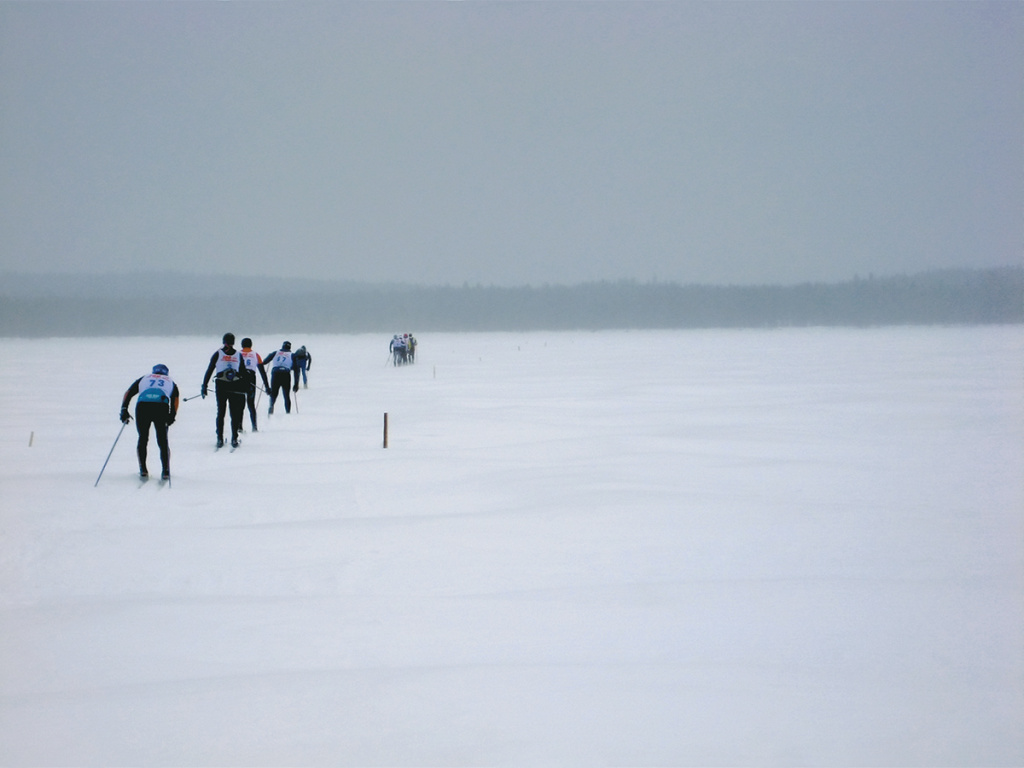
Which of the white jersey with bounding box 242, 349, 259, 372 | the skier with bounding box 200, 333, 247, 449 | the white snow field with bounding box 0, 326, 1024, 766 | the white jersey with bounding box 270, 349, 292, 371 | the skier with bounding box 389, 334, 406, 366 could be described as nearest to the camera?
the white snow field with bounding box 0, 326, 1024, 766

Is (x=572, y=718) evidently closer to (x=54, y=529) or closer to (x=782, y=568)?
(x=782, y=568)

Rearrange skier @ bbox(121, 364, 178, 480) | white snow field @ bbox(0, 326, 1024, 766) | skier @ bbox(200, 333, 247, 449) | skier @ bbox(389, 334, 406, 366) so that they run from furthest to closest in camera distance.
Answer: skier @ bbox(389, 334, 406, 366)
skier @ bbox(200, 333, 247, 449)
skier @ bbox(121, 364, 178, 480)
white snow field @ bbox(0, 326, 1024, 766)

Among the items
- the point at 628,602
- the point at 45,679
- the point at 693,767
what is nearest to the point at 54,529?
the point at 45,679

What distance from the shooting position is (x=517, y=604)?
612cm

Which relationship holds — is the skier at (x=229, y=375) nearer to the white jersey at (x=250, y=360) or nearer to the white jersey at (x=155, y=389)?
the white jersey at (x=250, y=360)

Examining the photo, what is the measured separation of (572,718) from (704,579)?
8.68ft

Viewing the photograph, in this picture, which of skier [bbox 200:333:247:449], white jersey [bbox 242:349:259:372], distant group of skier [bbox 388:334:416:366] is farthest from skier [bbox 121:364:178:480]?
distant group of skier [bbox 388:334:416:366]

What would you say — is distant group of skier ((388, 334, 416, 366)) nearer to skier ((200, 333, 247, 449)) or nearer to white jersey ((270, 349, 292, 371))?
white jersey ((270, 349, 292, 371))

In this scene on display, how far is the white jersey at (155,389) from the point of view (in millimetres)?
9797

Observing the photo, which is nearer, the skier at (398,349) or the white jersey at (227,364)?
the white jersey at (227,364)

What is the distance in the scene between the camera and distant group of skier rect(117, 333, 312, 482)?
32.2ft

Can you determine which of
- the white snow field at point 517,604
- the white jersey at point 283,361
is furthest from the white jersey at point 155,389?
the white jersey at point 283,361

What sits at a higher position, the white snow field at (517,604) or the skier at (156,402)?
the skier at (156,402)

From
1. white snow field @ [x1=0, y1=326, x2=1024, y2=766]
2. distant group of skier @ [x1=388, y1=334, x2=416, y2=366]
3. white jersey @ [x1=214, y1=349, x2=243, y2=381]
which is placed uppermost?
white jersey @ [x1=214, y1=349, x2=243, y2=381]
